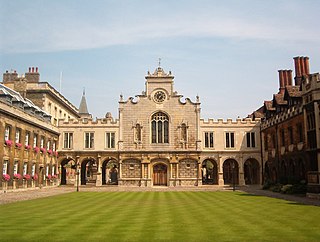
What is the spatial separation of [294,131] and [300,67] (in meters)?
10.4

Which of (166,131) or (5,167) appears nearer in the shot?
(5,167)

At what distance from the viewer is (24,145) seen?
35.4 metres

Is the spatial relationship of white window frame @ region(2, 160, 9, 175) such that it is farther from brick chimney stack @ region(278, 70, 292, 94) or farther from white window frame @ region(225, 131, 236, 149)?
brick chimney stack @ region(278, 70, 292, 94)

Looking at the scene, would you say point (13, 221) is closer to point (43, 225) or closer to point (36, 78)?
point (43, 225)

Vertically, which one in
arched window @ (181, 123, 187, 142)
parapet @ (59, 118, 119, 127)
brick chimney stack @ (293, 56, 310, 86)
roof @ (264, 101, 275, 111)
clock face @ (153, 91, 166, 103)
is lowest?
arched window @ (181, 123, 187, 142)

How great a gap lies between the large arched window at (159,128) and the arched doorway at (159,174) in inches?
156

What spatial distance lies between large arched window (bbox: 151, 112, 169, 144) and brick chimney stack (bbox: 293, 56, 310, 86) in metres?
18.6

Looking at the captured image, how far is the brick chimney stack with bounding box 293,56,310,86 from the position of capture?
39969 mm

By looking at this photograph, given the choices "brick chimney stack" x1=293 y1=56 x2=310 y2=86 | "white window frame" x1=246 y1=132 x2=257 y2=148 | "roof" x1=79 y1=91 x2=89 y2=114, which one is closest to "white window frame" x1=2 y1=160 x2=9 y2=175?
"white window frame" x1=246 y1=132 x2=257 y2=148

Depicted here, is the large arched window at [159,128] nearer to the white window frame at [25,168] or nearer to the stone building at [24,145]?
the stone building at [24,145]

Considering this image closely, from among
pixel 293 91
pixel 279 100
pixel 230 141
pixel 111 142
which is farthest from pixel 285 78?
pixel 111 142

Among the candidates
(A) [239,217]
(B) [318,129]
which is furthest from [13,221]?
(B) [318,129]

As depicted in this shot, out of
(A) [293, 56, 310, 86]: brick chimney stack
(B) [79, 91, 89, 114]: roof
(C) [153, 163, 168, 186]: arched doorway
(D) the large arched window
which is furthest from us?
(B) [79, 91, 89, 114]: roof

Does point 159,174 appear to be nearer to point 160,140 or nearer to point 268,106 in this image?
point 160,140
